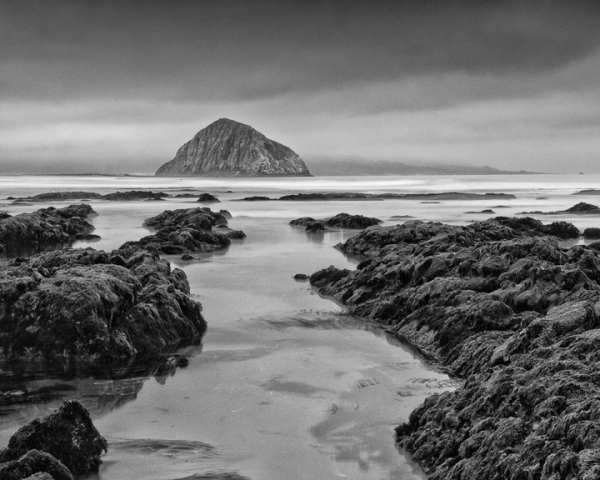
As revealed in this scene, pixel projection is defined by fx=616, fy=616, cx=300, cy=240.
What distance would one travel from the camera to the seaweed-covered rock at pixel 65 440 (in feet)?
17.8

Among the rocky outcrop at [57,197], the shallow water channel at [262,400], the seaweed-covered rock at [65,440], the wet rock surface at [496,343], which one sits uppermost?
the rocky outcrop at [57,197]

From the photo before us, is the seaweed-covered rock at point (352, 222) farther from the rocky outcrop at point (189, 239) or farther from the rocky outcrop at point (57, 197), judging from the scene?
the rocky outcrop at point (57, 197)

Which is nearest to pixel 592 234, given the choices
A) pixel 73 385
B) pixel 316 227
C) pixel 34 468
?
pixel 316 227

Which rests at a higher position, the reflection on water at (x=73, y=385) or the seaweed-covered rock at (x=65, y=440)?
the seaweed-covered rock at (x=65, y=440)

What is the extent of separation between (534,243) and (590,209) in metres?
30.3

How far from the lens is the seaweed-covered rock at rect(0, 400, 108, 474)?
213 inches

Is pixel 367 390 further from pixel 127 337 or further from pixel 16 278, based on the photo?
pixel 16 278

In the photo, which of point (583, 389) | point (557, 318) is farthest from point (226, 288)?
point (583, 389)

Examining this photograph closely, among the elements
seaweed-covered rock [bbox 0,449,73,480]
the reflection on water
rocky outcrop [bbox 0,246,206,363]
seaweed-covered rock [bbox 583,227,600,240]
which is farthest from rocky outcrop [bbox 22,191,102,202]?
seaweed-covered rock [bbox 0,449,73,480]

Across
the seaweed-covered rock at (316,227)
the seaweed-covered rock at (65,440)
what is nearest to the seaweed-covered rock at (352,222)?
the seaweed-covered rock at (316,227)

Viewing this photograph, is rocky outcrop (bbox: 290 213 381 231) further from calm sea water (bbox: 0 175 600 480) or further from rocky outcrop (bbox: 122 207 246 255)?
calm sea water (bbox: 0 175 600 480)

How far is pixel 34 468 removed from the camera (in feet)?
15.9

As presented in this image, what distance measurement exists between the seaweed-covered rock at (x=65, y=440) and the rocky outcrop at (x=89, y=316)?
317 centimetres

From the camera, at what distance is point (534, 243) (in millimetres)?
12320
